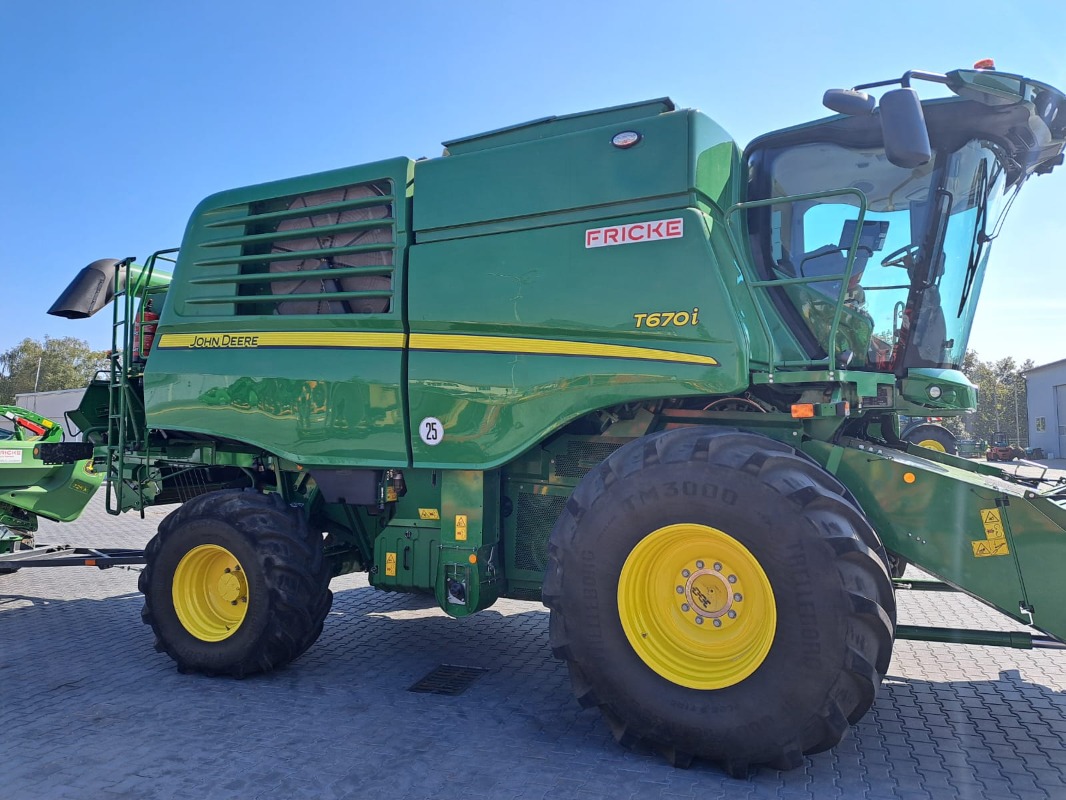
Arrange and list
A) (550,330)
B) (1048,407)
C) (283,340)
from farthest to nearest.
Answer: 1. (1048,407)
2. (283,340)
3. (550,330)

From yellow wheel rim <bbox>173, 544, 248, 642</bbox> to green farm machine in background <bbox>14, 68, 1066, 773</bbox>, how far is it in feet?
0.09

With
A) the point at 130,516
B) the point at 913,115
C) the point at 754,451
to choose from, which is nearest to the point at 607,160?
the point at 913,115

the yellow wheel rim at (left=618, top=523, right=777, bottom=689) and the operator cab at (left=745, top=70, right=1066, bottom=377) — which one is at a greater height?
the operator cab at (left=745, top=70, right=1066, bottom=377)

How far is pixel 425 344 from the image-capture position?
465 centimetres

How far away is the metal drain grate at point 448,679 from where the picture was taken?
4.75m

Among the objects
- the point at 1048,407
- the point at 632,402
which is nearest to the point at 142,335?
the point at 632,402

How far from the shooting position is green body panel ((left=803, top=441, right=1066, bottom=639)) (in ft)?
11.4

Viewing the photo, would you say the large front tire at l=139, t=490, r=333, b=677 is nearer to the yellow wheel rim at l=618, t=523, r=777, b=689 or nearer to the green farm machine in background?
the green farm machine in background

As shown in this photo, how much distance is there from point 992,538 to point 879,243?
1.90 metres

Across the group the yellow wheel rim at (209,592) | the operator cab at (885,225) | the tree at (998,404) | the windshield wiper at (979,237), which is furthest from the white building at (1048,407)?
the yellow wheel rim at (209,592)

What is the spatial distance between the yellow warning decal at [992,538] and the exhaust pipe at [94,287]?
6186 mm

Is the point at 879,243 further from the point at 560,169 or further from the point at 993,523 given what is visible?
the point at 560,169

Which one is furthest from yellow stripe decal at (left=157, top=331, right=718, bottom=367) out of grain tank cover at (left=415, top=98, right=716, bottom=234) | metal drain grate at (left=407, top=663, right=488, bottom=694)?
metal drain grate at (left=407, top=663, right=488, bottom=694)

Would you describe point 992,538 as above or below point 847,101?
below
